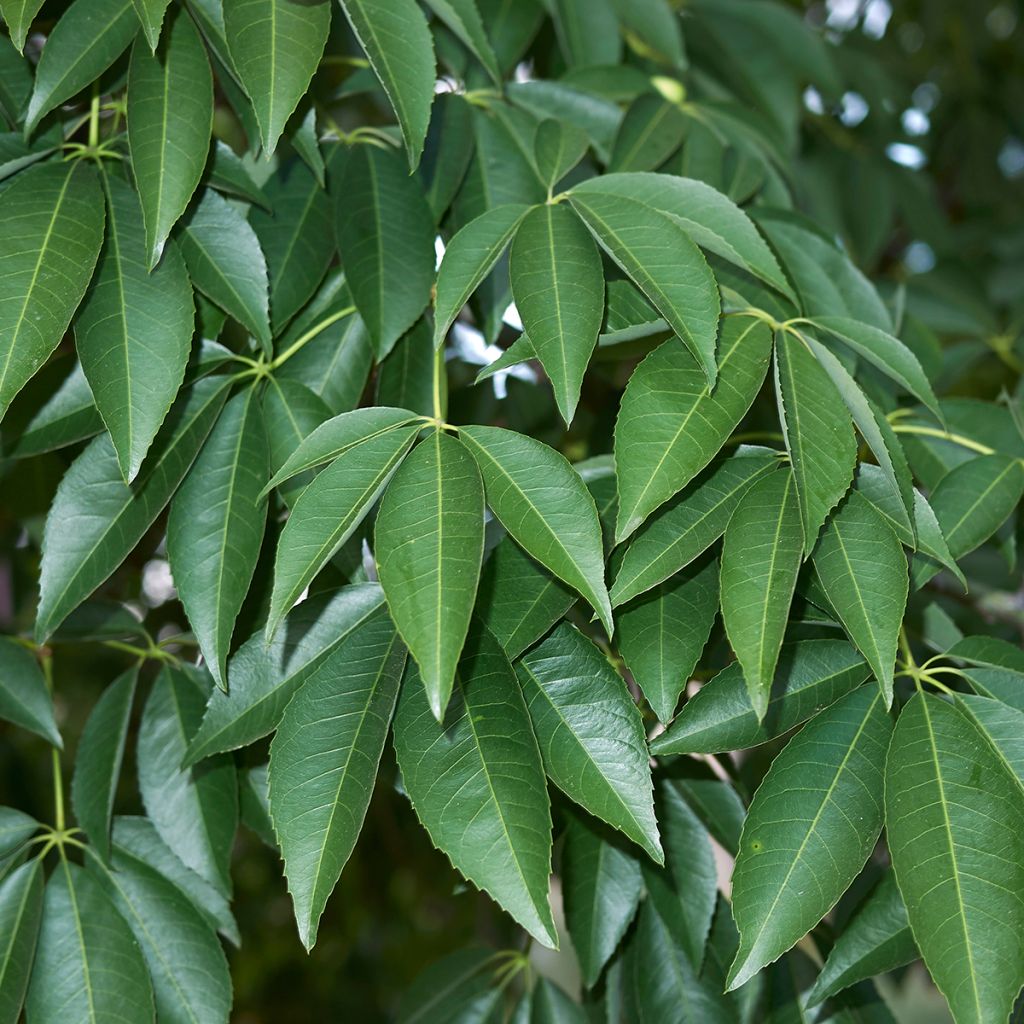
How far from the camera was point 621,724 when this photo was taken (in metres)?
0.58

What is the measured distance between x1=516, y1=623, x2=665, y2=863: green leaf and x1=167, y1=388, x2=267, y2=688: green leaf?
152 mm

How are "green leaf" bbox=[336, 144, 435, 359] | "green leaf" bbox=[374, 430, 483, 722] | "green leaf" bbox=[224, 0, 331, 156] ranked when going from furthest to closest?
1. "green leaf" bbox=[336, 144, 435, 359]
2. "green leaf" bbox=[224, 0, 331, 156]
3. "green leaf" bbox=[374, 430, 483, 722]

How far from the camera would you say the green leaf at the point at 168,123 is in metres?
0.61

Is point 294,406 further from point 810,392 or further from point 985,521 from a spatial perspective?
point 985,521

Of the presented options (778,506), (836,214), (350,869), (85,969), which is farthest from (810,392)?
(350,869)

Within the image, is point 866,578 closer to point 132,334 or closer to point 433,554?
point 433,554

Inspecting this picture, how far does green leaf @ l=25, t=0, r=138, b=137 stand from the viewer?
617mm

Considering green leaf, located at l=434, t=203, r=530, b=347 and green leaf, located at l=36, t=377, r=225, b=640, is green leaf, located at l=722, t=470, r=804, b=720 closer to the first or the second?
green leaf, located at l=434, t=203, r=530, b=347

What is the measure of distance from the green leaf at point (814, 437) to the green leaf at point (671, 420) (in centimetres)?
2

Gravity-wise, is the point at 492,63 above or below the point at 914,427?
above

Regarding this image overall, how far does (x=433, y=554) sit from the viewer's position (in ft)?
1.67

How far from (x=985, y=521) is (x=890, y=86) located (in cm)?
96

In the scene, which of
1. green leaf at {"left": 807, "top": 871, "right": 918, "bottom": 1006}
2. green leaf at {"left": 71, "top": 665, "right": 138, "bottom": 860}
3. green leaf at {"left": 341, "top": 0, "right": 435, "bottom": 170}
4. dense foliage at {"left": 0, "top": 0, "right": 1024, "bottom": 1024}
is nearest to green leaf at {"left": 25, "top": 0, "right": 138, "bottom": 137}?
dense foliage at {"left": 0, "top": 0, "right": 1024, "bottom": 1024}

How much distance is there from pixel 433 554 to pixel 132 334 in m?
0.21
